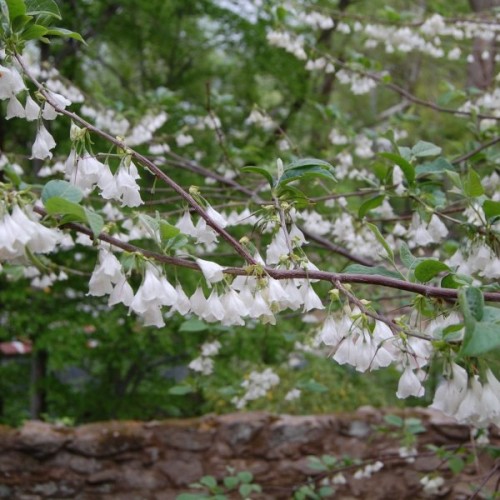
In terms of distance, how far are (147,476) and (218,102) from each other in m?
2.84

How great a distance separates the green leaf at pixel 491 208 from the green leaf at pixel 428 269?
0.95ft

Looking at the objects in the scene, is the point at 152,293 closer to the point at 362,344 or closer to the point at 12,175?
the point at 362,344

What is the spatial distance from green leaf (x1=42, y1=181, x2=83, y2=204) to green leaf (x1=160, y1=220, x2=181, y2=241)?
0.15 metres

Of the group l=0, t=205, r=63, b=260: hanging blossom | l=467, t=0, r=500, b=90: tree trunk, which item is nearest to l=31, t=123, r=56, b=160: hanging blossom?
l=0, t=205, r=63, b=260: hanging blossom

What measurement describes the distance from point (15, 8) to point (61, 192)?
1.24 feet

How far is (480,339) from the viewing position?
0.83 m

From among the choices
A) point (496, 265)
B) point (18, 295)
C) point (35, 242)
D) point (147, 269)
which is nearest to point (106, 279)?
point (147, 269)

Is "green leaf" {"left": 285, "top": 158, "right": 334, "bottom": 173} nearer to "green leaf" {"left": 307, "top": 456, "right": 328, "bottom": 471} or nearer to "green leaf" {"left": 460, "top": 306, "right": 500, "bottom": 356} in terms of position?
"green leaf" {"left": 460, "top": 306, "right": 500, "bottom": 356}

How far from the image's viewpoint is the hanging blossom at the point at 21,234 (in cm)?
89

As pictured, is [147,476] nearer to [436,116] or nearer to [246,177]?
[246,177]

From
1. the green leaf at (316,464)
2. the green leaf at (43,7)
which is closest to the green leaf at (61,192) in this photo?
the green leaf at (43,7)

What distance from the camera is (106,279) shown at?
1118 millimetres

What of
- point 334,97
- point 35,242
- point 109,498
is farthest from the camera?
point 334,97

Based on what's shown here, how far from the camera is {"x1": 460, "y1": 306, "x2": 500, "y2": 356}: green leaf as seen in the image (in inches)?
32.2
